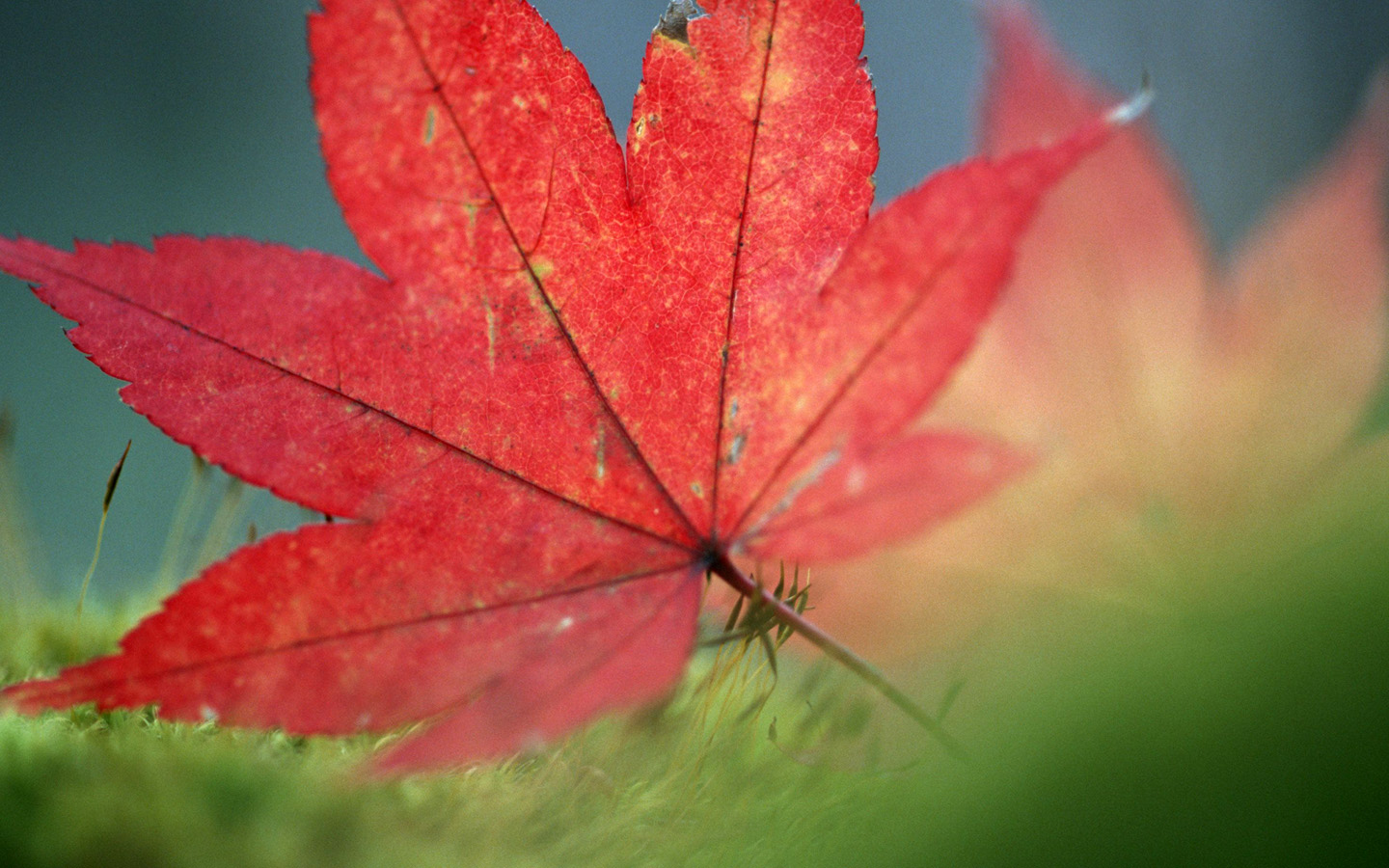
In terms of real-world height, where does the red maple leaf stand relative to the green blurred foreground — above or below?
above

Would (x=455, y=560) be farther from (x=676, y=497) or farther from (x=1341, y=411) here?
Answer: (x=1341, y=411)

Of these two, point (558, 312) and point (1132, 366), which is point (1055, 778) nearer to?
point (558, 312)

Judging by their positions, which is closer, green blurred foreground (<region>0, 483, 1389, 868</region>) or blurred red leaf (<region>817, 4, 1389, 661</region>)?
green blurred foreground (<region>0, 483, 1389, 868</region>)

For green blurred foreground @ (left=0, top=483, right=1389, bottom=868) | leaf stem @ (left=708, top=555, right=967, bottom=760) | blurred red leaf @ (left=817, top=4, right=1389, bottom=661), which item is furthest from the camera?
blurred red leaf @ (left=817, top=4, right=1389, bottom=661)

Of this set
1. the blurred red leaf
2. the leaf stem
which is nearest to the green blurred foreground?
the leaf stem

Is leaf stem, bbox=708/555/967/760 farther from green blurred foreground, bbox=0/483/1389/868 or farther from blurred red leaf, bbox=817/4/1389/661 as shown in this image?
blurred red leaf, bbox=817/4/1389/661

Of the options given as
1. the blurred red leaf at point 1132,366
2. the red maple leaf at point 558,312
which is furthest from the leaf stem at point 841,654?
the blurred red leaf at point 1132,366

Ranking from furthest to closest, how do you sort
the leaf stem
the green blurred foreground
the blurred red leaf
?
the blurred red leaf, the leaf stem, the green blurred foreground

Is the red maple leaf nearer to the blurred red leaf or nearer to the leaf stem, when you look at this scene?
the leaf stem

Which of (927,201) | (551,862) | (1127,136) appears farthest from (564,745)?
(1127,136)
